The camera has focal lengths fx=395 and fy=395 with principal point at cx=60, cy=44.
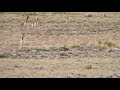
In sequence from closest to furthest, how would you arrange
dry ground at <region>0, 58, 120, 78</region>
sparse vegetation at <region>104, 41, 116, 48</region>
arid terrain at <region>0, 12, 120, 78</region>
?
dry ground at <region>0, 58, 120, 78</region>
arid terrain at <region>0, 12, 120, 78</region>
sparse vegetation at <region>104, 41, 116, 48</region>

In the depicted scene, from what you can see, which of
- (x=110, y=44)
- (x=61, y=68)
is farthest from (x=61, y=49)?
(x=61, y=68)

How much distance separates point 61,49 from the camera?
1697cm

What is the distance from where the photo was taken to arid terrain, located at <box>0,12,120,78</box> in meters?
11.5

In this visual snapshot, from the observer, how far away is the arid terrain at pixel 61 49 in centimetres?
1150

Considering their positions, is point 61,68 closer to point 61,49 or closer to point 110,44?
point 61,49

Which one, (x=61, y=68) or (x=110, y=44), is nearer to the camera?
(x=61, y=68)

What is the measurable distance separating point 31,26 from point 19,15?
22.7 feet

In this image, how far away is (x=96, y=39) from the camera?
20969mm

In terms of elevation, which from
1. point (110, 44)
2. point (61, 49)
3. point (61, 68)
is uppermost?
point (110, 44)

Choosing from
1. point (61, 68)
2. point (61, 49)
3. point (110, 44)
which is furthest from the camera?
point (110, 44)

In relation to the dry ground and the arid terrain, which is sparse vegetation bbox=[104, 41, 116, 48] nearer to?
the arid terrain

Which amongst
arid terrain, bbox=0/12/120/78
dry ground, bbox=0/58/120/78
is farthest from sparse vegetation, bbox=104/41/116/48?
dry ground, bbox=0/58/120/78

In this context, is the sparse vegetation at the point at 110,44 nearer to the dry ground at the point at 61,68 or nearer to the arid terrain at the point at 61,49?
the arid terrain at the point at 61,49
